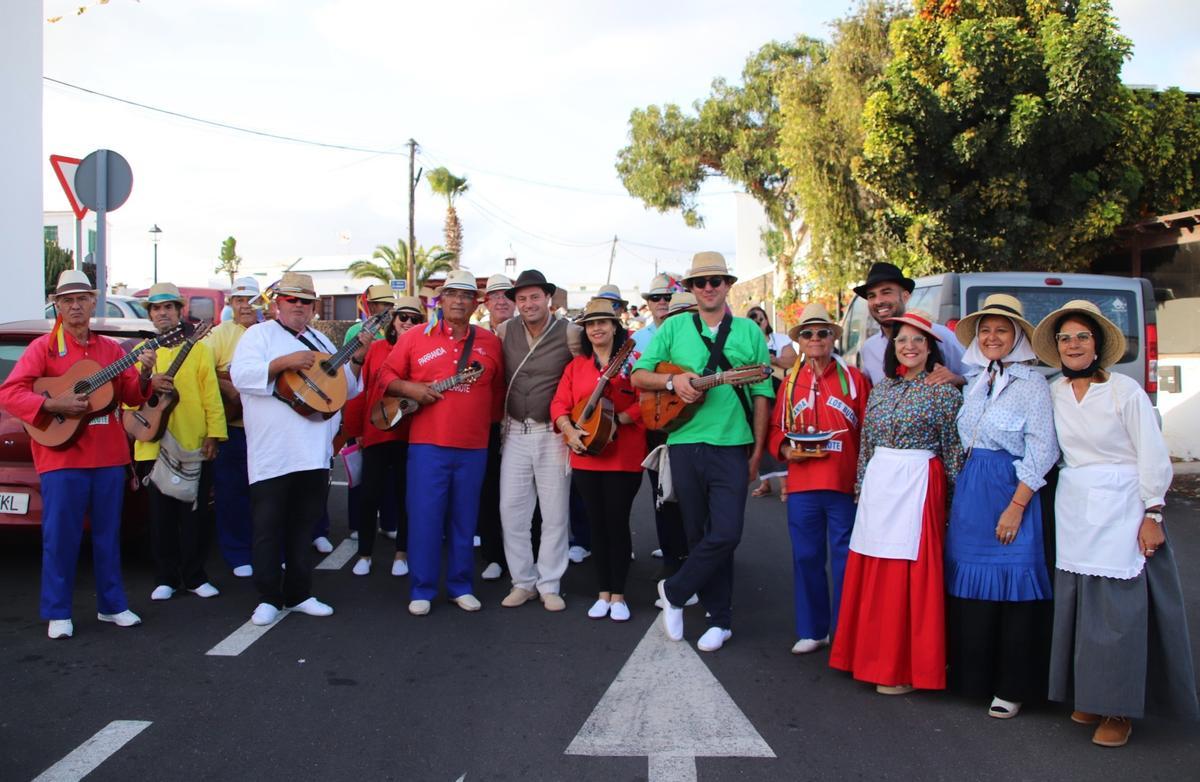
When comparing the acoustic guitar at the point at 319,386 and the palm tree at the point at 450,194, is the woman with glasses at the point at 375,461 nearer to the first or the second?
the acoustic guitar at the point at 319,386

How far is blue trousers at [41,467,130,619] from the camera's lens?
5266mm

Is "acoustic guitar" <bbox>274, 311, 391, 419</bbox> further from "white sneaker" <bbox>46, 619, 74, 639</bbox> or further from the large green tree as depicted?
the large green tree

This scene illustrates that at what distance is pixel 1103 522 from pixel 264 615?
14.1 feet

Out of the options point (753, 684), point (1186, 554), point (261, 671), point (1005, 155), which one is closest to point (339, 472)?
point (261, 671)

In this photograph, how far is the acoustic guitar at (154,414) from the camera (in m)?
5.98

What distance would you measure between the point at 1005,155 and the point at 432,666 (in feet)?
37.4

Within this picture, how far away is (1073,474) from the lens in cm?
418

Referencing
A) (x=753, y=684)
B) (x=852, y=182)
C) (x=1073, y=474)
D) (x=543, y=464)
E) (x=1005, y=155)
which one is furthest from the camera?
(x=852, y=182)

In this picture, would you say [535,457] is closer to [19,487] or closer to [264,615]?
[264,615]

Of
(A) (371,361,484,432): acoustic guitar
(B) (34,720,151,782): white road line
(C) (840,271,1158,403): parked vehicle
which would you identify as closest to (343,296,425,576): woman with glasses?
(A) (371,361,484,432): acoustic guitar

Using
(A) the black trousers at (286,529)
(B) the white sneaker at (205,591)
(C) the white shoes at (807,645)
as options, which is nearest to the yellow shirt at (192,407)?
(A) the black trousers at (286,529)

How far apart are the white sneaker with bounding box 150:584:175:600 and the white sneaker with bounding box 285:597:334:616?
33.9 inches

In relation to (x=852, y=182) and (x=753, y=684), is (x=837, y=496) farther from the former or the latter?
(x=852, y=182)

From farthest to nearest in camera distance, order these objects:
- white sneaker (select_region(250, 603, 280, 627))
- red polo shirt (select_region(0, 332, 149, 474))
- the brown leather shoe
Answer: white sneaker (select_region(250, 603, 280, 627)) < red polo shirt (select_region(0, 332, 149, 474)) < the brown leather shoe
